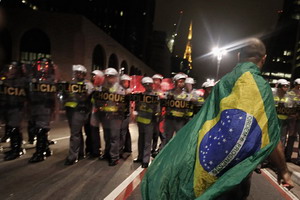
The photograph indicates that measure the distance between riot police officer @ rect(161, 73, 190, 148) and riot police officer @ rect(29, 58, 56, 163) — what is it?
2969 millimetres

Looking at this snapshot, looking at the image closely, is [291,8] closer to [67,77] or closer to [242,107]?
[67,77]

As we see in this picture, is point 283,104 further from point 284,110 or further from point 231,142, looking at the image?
point 231,142

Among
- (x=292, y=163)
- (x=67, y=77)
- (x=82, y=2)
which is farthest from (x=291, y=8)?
(x=292, y=163)

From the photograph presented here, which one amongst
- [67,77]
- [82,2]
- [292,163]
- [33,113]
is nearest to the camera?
[33,113]

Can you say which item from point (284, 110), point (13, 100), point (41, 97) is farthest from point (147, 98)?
point (284, 110)

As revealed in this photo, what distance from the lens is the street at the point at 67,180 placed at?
4.52 metres

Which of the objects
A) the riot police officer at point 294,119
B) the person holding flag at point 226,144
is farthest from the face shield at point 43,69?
the riot police officer at point 294,119

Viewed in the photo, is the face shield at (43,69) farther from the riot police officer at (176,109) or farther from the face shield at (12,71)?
the riot police officer at (176,109)

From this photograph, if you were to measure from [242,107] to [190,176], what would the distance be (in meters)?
0.69

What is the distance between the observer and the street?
4516mm

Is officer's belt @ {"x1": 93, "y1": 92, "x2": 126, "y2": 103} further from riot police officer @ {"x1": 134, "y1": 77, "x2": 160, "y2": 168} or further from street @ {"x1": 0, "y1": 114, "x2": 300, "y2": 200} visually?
street @ {"x1": 0, "y1": 114, "x2": 300, "y2": 200}

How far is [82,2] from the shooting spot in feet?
100

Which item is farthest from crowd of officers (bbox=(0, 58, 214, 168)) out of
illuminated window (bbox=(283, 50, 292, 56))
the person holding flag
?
illuminated window (bbox=(283, 50, 292, 56))

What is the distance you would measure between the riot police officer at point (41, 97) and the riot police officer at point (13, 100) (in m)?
0.27
